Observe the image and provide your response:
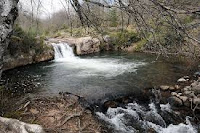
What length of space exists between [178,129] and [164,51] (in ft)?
18.4

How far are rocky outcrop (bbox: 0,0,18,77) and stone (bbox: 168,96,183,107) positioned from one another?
7501 millimetres

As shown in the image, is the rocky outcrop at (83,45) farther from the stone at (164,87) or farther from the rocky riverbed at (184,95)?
the stone at (164,87)

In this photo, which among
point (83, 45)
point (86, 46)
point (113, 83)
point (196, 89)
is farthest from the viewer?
point (86, 46)

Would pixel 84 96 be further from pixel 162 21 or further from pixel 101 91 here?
pixel 162 21

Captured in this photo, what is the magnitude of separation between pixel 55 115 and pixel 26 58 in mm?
10883

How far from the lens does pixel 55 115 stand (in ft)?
20.8

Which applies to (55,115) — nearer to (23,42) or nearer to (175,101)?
(175,101)

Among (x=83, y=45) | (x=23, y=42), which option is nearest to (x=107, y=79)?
(x=23, y=42)

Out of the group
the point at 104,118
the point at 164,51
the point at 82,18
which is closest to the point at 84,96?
the point at 104,118

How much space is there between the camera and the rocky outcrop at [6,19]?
1865mm

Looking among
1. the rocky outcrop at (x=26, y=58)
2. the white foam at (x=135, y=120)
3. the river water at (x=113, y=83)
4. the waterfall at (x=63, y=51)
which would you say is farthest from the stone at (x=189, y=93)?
the waterfall at (x=63, y=51)

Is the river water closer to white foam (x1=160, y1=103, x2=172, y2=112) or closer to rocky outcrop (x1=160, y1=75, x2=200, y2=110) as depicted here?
white foam (x1=160, y1=103, x2=172, y2=112)

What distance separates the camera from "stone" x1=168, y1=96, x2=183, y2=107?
846 centimetres

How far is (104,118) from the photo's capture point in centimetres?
740
